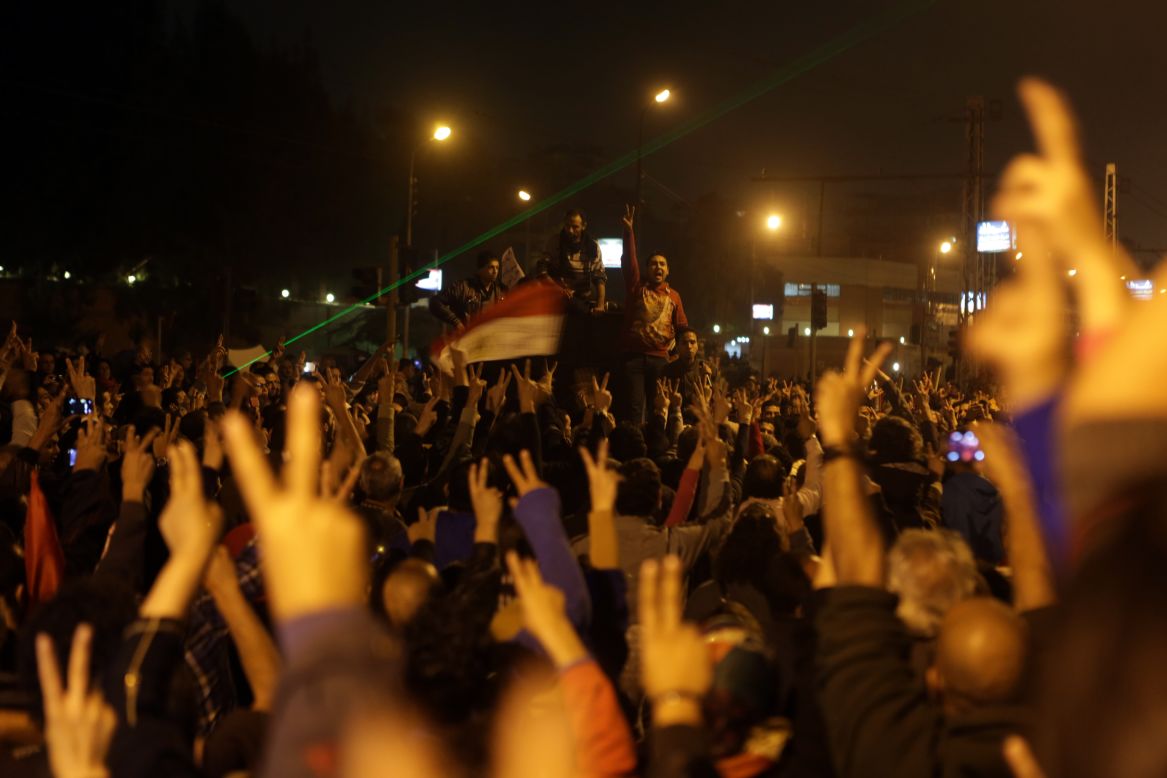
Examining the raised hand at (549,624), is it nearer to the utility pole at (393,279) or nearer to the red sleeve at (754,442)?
the red sleeve at (754,442)

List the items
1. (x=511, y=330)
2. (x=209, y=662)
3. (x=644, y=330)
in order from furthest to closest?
(x=644, y=330) → (x=511, y=330) → (x=209, y=662)

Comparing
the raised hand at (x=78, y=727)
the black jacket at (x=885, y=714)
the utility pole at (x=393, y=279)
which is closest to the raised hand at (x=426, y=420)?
the black jacket at (x=885, y=714)

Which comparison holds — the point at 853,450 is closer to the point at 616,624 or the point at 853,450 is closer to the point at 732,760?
the point at 732,760

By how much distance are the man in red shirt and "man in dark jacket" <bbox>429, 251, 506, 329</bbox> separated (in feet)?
4.51

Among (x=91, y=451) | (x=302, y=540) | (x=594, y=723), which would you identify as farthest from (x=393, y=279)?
(x=302, y=540)

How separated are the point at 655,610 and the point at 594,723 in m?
0.35

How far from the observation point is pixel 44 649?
7.00ft

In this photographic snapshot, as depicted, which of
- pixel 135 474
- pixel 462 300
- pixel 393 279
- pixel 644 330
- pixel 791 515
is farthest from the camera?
pixel 393 279

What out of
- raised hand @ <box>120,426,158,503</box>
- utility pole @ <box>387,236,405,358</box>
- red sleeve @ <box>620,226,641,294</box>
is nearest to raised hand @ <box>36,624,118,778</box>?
raised hand @ <box>120,426,158,503</box>

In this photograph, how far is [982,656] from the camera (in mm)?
2502

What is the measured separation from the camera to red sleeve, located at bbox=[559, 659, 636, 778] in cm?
254

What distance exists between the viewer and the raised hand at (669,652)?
233 centimetres

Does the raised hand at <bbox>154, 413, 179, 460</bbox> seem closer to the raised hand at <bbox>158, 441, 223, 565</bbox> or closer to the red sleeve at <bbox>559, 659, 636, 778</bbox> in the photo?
the raised hand at <bbox>158, 441, 223, 565</bbox>

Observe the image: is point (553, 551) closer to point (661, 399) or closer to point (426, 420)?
point (426, 420)
